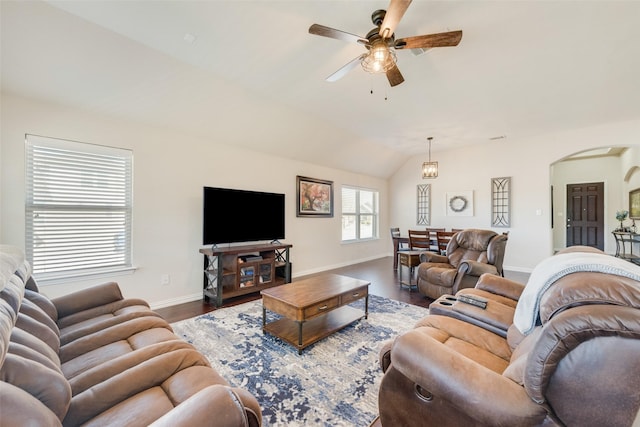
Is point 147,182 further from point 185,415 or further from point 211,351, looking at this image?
point 185,415

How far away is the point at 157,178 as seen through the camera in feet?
10.9

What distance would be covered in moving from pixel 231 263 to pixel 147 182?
59.4 inches

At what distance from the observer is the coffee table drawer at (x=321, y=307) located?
7.46ft

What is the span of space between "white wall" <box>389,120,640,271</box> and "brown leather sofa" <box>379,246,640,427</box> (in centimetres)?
540

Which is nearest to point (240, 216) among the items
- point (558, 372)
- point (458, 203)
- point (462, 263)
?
point (462, 263)

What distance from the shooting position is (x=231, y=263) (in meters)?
3.69

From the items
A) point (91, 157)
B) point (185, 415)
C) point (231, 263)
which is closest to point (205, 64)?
point (91, 157)

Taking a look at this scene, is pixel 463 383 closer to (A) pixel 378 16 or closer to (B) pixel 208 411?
(B) pixel 208 411

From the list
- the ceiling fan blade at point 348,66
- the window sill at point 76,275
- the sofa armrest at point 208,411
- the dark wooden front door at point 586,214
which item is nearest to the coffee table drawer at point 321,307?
the sofa armrest at point 208,411

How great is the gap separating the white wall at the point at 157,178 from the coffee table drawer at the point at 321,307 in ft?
7.20

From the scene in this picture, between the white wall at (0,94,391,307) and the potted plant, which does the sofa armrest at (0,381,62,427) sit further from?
the potted plant

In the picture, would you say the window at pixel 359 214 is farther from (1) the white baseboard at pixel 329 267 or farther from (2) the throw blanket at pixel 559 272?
(2) the throw blanket at pixel 559 272

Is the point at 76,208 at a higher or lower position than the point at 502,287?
higher

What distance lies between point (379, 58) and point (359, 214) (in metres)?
4.89
